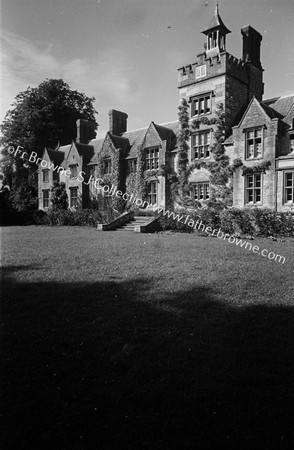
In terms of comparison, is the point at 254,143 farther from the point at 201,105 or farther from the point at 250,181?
the point at 201,105

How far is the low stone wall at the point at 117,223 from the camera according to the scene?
75.0ft

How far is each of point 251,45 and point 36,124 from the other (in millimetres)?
23479

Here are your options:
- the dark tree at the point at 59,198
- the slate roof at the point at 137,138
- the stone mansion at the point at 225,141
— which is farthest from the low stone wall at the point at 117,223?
the dark tree at the point at 59,198

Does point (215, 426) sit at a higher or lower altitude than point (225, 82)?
lower

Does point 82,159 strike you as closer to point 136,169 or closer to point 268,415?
point 136,169

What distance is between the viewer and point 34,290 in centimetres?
691

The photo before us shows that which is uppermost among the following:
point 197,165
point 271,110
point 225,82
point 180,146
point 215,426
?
point 225,82

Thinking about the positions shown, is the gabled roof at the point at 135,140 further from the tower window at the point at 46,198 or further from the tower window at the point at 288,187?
the tower window at the point at 288,187

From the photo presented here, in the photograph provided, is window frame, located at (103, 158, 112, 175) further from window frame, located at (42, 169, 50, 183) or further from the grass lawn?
the grass lawn

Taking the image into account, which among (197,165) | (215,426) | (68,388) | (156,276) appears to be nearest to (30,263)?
(156,276)

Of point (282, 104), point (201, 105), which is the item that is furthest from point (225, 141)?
point (282, 104)

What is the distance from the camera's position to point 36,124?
3562cm

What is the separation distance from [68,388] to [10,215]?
3377 centimetres

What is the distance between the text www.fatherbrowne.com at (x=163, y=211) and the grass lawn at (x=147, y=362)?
15.3ft
